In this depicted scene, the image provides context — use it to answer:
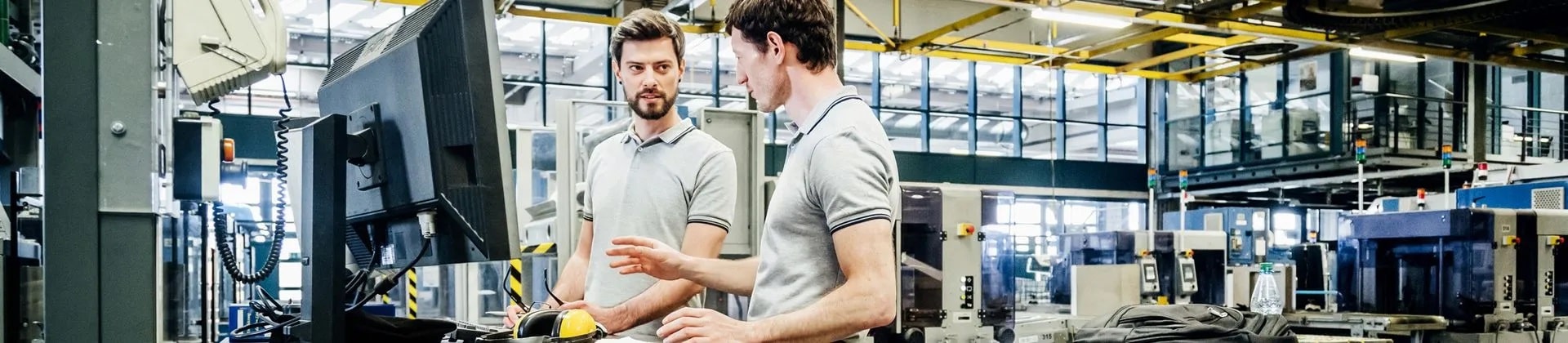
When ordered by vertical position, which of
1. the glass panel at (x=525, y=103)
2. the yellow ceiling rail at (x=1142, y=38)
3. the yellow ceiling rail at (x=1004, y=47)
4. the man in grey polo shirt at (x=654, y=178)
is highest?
the yellow ceiling rail at (x=1004, y=47)

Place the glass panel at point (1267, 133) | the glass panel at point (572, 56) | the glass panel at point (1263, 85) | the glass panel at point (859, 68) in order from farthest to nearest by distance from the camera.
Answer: the glass panel at point (859, 68) → the glass panel at point (1263, 85) → the glass panel at point (1267, 133) → the glass panel at point (572, 56)

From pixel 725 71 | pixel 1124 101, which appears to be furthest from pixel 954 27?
pixel 1124 101

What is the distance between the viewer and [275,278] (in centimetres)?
1322

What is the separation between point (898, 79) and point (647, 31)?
52.5 feet

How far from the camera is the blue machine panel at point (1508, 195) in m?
9.70

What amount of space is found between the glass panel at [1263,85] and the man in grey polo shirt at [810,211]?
633 inches

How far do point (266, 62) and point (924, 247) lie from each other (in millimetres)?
6371

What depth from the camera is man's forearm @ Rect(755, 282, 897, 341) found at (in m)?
1.81

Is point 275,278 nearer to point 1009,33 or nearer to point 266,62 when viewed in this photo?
point 1009,33

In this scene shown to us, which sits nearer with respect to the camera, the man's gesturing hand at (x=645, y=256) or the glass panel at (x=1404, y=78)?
the man's gesturing hand at (x=645, y=256)

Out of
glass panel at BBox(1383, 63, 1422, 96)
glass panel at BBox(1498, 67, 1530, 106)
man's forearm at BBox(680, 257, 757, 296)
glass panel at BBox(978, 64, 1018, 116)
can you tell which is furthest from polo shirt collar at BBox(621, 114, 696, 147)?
glass panel at BBox(1498, 67, 1530, 106)

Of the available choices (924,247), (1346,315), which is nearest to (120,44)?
(924,247)

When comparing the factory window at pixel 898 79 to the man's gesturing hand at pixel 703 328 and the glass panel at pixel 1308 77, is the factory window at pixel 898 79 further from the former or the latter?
the man's gesturing hand at pixel 703 328

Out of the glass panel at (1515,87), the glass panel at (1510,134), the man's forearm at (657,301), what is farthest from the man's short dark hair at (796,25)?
the glass panel at (1515,87)
